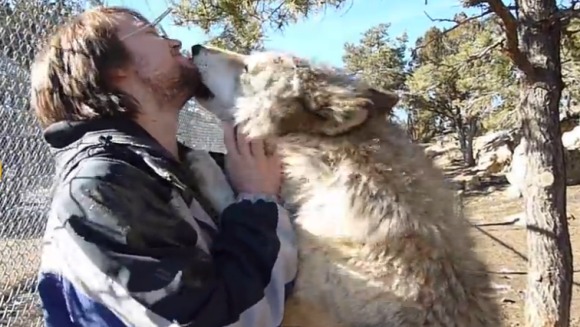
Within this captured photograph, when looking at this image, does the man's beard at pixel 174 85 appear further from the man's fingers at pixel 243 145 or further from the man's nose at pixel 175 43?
the man's fingers at pixel 243 145

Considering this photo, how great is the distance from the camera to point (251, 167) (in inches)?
80.0

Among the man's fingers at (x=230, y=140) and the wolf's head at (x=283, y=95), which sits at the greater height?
the wolf's head at (x=283, y=95)

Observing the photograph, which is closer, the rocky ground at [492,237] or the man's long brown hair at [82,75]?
the man's long brown hair at [82,75]

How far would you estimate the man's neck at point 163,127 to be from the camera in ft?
6.11

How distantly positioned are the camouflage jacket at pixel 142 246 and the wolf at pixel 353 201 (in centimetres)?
45

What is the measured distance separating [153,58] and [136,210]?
21.0 inches

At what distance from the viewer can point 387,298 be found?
230 cm

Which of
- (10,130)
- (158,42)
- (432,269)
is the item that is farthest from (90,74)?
(10,130)

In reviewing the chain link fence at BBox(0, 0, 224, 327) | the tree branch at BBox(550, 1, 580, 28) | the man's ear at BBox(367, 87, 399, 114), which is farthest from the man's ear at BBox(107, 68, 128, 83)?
the tree branch at BBox(550, 1, 580, 28)

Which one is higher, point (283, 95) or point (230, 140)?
point (283, 95)

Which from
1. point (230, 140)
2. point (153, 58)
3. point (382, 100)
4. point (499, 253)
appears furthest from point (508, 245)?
point (153, 58)

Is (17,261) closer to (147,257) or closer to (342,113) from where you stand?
(342,113)

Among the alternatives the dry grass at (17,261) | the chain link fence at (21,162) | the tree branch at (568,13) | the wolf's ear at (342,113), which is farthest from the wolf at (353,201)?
the tree branch at (568,13)

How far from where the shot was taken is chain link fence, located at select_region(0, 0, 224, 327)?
2.96 meters
